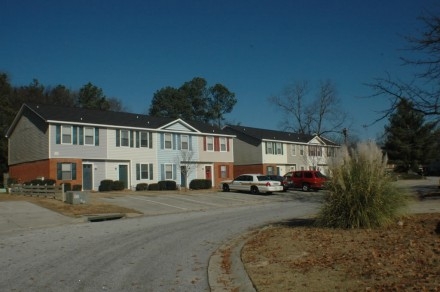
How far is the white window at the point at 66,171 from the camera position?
34.7m

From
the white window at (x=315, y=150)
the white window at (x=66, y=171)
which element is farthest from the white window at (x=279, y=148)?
the white window at (x=66, y=171)

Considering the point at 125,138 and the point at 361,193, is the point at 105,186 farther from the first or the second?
the point at 361,193

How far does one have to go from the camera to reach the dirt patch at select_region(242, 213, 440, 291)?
21.4ft

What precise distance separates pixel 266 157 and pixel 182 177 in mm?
13715

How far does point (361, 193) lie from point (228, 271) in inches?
188

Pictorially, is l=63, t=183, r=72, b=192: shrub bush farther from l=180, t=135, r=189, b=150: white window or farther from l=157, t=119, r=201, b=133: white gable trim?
l=180, t=135, r=189, b=150: white window

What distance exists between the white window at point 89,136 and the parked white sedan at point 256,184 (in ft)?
37.8

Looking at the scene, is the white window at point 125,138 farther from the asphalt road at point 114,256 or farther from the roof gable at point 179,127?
the asphalt road at point 114,256

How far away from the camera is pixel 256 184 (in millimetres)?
35656

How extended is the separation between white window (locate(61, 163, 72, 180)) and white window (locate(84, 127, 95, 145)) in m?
2.33

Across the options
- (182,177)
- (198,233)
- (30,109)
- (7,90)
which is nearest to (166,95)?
(7,90)

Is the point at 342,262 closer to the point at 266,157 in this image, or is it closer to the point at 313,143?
the point at 266,157

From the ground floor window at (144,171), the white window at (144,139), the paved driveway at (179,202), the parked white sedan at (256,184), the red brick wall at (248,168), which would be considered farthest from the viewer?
the red brick wall at (248,168)

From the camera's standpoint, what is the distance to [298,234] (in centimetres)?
1158
